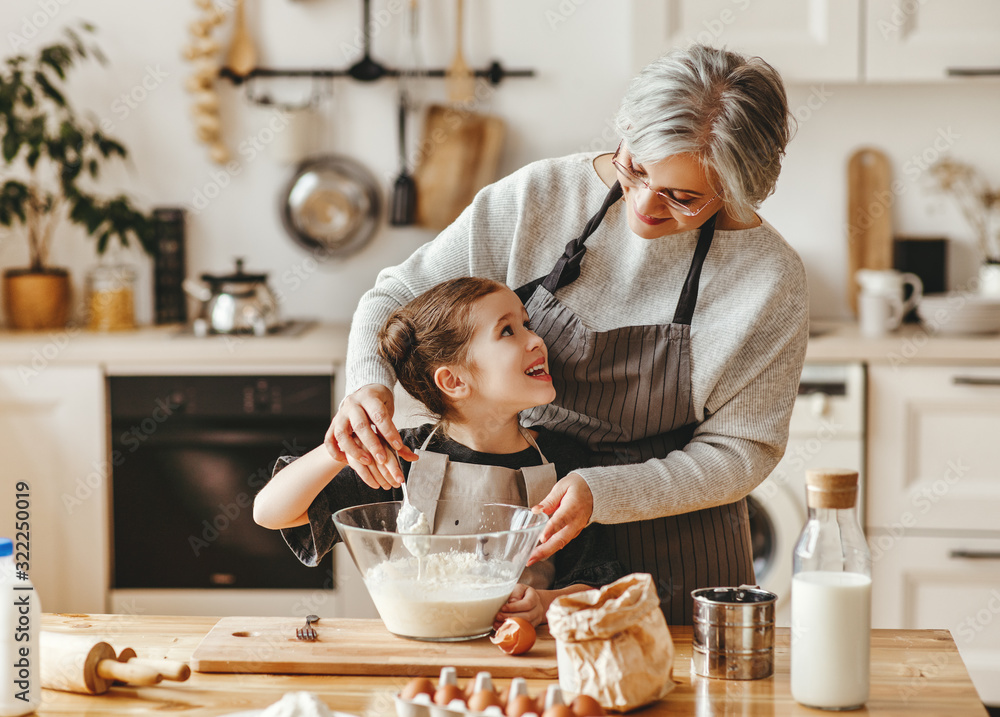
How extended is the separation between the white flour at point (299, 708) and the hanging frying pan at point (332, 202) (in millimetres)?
2353

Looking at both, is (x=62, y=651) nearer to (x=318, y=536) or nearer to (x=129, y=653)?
(x=129, y=653)

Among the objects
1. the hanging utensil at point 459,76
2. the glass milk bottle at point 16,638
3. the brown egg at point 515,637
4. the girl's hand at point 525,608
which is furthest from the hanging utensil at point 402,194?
the glass milk bottle at point 16,638

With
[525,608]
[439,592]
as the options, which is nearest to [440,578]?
[439,592]

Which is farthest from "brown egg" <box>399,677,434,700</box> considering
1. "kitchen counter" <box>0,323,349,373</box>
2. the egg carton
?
"kitchen counter" <box>0,323,349,373</box>

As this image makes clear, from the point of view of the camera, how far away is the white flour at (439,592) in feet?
3.59

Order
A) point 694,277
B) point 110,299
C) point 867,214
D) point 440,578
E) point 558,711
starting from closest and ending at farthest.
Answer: point 558,711, point 440,578, point 694,277, point 110,299, point 867,214

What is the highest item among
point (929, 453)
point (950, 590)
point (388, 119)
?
point (388, 119)

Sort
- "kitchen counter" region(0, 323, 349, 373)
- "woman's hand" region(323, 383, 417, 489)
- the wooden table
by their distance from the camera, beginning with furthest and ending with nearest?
"kitchen counter" region(0, 323, 349, 373) < "woman's hand" region(323, 383, 417, 489) < the wooden table

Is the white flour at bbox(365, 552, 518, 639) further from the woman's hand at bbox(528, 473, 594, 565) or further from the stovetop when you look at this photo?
the stovetop

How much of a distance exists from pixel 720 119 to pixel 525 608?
591 mm

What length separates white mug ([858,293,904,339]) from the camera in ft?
8.94

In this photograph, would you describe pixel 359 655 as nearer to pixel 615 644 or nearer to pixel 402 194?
pixel 615 644

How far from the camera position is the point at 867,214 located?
3.05m

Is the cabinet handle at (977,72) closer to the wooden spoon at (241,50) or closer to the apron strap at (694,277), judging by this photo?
the apron strap at (694,277)
